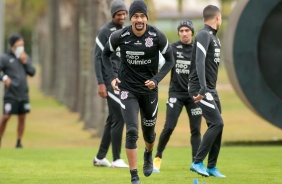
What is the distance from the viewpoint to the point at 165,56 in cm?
1257

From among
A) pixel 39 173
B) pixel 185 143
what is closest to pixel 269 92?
pixel 185 143

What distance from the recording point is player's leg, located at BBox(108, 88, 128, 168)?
14977mm

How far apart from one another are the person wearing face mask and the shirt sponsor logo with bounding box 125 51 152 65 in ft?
28.1

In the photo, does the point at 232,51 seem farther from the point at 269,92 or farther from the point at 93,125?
the point at 93,125

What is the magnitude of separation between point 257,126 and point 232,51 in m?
9.83

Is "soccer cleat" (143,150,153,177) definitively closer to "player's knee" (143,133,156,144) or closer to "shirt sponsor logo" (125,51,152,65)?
"player's knee" (143,133,156,144)

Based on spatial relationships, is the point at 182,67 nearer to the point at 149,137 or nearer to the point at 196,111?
the point at 196,111

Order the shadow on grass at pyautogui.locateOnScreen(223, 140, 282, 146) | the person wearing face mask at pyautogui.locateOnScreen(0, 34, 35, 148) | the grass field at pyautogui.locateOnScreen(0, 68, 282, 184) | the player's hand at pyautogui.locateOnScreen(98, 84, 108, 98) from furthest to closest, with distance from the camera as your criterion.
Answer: the shadow on grass at pyautogui.locateOnScreen(223, 140, 282, 146) → the person wearing face mask at pyautogui.locateOnScreen(0, 34, 35, 148) → the player's hand at pyautogui.locateOnScreen(98, 84, 108, 98) → the grass field at pyautogui.locateOnScreen(0, 68, 282, 184)

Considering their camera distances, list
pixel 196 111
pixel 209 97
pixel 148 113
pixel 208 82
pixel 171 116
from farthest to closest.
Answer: pixel 171 116 < pixel 196 111 < pixel 208 82 < pixel 209 97 < pixel 148 113

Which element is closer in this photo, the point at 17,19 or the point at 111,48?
the point at 111,48

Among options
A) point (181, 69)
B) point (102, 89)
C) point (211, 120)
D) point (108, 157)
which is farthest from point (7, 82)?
point (211, 120)

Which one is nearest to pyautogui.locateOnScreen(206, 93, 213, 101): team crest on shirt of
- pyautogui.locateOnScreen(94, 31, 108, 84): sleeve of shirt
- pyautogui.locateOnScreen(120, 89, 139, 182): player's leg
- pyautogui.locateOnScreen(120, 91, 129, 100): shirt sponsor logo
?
pyautogui.locateOnScreen(120, 89, 139, 182): player's leg

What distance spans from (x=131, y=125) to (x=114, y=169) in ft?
9.36

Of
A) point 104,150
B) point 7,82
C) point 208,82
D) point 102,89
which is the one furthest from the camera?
point 7,82
